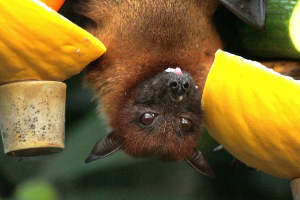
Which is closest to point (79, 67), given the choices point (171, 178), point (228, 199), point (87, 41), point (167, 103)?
point (87, 41)

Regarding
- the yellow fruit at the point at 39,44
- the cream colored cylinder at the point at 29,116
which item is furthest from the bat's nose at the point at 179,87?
the cream colored cylinder at the point at 29,116

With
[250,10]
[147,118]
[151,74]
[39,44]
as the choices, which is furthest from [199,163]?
[39,44]

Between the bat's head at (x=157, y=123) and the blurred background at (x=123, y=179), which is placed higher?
the bat's head at (x=157, y=123)

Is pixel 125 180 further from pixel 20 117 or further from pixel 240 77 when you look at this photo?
pixel 240 77

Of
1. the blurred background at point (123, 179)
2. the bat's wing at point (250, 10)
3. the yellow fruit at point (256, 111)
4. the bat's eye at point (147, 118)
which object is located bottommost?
the blurred background at point (123, 179)

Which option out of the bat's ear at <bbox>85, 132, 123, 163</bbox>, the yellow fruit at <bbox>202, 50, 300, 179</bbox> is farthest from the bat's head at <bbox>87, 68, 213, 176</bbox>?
the yellow fruit at <bbox>202, 50, 300, 179</bbox>

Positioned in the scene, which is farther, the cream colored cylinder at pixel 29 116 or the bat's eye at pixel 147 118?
the bat's eye at pixel 147 118

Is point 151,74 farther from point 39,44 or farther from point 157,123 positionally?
point 39,44

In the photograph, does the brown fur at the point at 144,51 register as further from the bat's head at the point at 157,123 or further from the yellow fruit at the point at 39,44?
the yellow fruit at the point at 39,44
